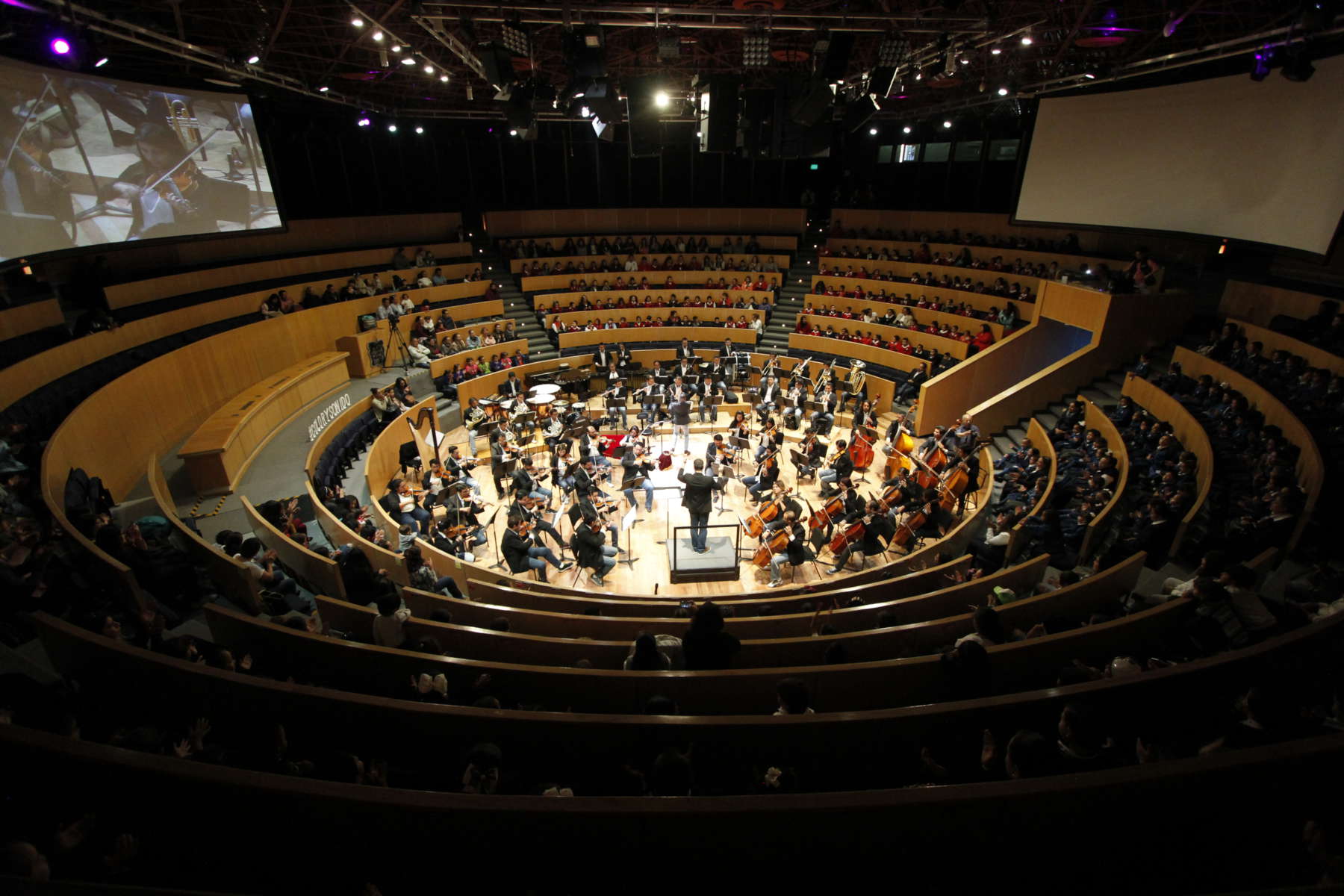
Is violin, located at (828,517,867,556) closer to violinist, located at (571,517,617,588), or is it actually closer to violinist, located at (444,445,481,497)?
violinist, located at (571,517,617,588)

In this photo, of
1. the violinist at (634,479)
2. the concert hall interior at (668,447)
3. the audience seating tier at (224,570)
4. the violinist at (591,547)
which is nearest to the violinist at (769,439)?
the concert hall interior at (668,447)

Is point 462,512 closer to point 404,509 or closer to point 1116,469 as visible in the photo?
point 404,509


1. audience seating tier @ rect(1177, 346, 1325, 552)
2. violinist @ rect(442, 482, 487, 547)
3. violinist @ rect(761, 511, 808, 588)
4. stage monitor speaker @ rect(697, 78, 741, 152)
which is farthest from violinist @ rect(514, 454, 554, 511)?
audience seating tier @ rect(1177, 346, 1325, 552)

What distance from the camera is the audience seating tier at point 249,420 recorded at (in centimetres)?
926

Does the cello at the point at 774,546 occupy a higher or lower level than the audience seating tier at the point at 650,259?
lower

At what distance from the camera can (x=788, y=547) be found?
29.5 feet

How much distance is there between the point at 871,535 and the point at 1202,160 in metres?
9.95

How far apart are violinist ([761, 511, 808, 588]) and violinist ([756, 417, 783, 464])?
226 cm

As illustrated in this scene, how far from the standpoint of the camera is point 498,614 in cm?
596

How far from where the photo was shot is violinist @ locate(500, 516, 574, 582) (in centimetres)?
858

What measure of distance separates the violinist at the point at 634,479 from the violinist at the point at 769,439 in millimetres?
2165

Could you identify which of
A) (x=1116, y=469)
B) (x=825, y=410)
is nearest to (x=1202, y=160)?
(x=1116, y=469)

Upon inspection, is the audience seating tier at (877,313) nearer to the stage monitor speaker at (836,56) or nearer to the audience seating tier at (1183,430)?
the audience seating tier at (1183,430)

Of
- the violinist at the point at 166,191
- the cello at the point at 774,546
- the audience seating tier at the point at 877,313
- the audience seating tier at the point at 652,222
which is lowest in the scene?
the cello at the point at 774,546
